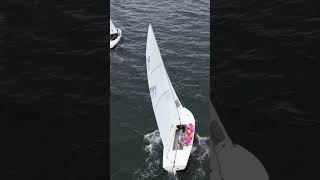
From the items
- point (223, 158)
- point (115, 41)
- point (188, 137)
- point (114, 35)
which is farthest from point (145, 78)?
point (223, 158)

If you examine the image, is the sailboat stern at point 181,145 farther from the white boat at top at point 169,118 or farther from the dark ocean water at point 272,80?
the dark ocean water at point 272,80

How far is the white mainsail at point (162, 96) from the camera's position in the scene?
51.6 m

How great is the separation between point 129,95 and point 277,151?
39544 millimetres

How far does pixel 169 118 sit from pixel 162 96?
Result: 17.5 ft

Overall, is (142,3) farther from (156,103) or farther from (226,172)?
(226,172)

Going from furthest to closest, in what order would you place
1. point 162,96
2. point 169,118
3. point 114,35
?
point 114,35 → point 162,96 → point 169,118

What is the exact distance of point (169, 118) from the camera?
54094mm

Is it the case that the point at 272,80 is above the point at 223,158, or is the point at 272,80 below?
below

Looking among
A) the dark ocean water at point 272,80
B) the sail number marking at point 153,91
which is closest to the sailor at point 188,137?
the sail number marking at point 153,91
